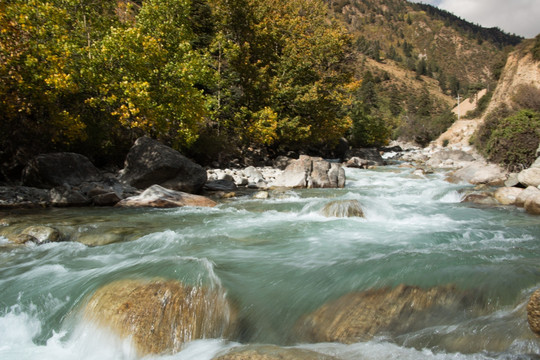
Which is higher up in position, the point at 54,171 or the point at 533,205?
the point at 54,171

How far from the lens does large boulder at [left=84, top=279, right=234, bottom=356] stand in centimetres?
369

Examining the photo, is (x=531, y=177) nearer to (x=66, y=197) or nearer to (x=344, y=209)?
(x=344, y=209)

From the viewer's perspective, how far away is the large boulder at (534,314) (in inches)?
123

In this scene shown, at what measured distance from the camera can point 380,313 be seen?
3768 mm

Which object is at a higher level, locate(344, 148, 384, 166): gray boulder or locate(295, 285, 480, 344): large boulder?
locate(344, 148, 384, 166): gray boulder

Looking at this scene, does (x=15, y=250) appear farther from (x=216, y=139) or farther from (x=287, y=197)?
(x=216, y=139)

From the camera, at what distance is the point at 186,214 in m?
9.61

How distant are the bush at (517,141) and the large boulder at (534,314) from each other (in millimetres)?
14955

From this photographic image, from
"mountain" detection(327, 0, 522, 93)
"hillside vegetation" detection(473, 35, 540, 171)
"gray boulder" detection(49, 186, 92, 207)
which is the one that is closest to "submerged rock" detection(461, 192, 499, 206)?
"hillside vegetation" detection(473, 35, 540, 171)

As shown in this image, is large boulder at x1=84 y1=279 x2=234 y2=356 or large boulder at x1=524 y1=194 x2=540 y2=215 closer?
large boulder at x1=84 y1=279 x2=234 y2=356

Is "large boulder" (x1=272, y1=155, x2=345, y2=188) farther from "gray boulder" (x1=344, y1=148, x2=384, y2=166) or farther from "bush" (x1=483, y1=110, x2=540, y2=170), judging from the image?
"gray boulder" (x1=344, y1=148, x2=384, y2=166)

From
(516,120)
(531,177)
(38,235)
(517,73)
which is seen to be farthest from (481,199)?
(517,73)

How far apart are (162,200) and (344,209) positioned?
5.59 meters

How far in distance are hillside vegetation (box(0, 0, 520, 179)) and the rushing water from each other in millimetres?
4905
